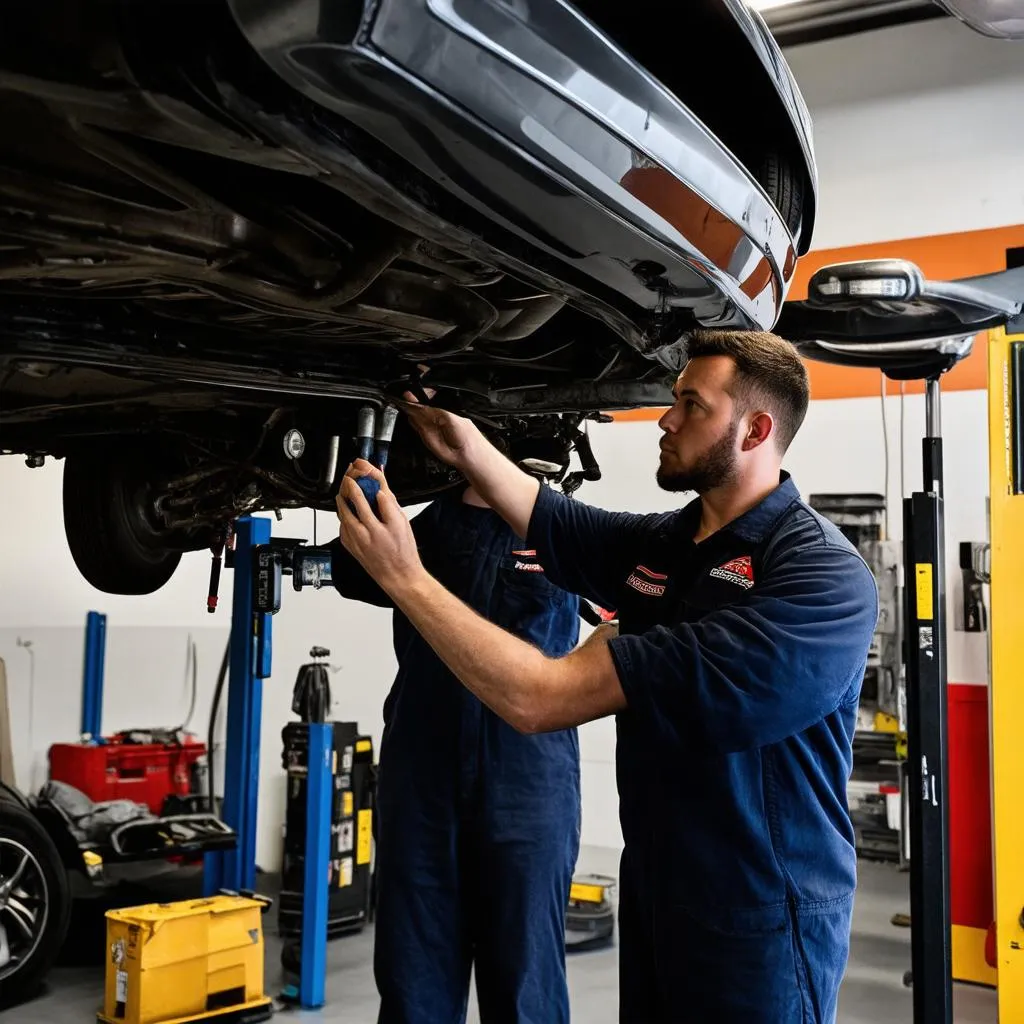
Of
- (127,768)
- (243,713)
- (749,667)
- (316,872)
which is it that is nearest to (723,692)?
(749,667)

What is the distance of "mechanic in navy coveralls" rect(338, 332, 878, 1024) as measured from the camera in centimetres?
132

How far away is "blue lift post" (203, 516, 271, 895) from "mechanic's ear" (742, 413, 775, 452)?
267cm

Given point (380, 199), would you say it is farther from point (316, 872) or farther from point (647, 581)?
point (316, 872)

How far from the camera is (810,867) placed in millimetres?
1456

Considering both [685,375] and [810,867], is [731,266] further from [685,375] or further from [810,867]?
[810,867]

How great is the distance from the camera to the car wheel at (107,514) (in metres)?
2.27

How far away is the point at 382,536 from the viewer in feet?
4.49

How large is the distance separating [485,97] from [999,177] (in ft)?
16.0

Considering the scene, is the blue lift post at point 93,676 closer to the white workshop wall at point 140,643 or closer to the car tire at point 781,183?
the white workshop wall at point 140,643

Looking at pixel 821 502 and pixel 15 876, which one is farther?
pixel 821 502

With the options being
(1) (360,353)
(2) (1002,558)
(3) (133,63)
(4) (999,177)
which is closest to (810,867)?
(1) (360,353)

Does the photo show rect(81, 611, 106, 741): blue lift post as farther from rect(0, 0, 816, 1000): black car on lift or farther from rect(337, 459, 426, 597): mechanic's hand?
rect(337, 459, 426, 597): mechanic's hand

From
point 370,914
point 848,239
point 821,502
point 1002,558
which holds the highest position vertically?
point 848,239

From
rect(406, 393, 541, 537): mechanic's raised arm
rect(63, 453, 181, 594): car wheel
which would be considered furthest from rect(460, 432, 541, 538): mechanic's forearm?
rect(63, 453, 181, 594): car wheel
